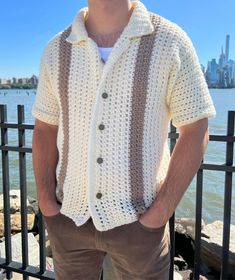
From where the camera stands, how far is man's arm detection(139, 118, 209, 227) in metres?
1.45

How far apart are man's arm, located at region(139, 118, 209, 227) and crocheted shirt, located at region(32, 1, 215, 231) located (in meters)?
0.04

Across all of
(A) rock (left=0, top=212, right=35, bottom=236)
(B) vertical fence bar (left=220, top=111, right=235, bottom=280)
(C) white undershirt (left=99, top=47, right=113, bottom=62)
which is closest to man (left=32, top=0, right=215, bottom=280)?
(C) white undershirt (left=99, top=47, right=113, bottom=62)

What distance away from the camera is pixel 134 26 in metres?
1.45

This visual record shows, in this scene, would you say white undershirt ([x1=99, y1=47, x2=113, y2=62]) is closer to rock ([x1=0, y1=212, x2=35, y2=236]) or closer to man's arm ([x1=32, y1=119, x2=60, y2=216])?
man's arm ([x1=32, y1=119, x2=60, y2=216])

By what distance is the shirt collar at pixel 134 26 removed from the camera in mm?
1447

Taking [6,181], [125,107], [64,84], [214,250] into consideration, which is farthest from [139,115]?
[214,250]

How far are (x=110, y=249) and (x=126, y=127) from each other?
17.5 inches

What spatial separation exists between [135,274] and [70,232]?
0.93ft

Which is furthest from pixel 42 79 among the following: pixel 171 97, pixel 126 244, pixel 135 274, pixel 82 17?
pixel 135 274

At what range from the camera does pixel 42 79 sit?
163cm

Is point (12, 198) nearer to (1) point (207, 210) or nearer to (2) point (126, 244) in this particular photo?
(1) point (207, 210)

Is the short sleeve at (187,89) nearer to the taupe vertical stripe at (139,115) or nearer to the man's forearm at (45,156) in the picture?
the taupe vertical stripe at (139,115)

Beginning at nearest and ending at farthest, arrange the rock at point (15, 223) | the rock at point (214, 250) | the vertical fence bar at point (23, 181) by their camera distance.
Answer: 1. the vertical fence bar at point (23, 181)
2. the rock at point (214, 250)
3. the rock at point (15, 223)

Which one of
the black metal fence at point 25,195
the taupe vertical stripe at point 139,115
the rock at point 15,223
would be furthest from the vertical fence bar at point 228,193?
the rock at point 15,223
